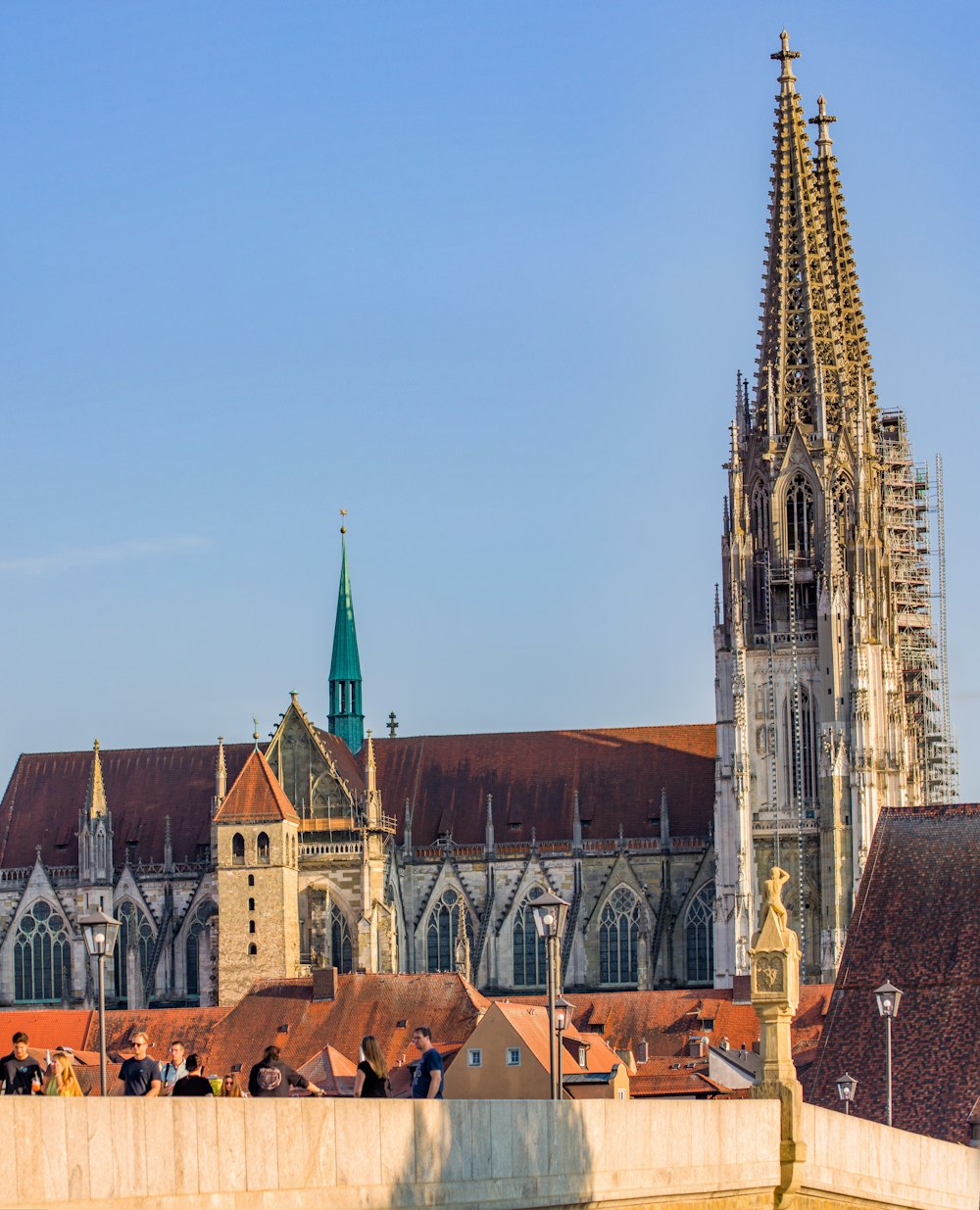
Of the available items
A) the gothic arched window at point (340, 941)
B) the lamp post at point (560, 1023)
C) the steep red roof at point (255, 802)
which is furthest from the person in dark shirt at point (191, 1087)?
the gothic arched window at point (340, 941)

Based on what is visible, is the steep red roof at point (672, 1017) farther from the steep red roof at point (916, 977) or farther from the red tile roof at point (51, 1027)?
the steep red roof at point (916, 977)

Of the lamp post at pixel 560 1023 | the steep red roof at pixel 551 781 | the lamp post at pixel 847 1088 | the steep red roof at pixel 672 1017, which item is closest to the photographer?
→ the lamp post at pixel 560 1023

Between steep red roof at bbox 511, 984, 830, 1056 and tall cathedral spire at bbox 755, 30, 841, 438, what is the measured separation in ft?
72.5

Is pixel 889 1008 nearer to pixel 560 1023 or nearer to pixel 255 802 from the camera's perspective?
pixel 560 1023

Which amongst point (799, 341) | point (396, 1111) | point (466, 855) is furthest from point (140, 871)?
point (396, 1111)

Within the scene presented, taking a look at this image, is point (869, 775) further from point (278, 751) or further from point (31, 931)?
point (31, 931)

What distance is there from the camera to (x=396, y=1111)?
18.8 m

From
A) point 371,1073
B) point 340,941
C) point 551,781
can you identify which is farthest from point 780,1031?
point 551,781

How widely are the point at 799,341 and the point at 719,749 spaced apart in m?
14.6

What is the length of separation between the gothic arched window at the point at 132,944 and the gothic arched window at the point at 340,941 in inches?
273

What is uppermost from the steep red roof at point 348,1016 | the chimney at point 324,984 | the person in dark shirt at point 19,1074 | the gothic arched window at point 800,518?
the gothic arched window at point 800,518

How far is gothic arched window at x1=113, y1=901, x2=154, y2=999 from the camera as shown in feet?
295

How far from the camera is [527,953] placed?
9000 cm

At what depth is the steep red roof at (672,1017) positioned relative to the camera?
71.6 m
